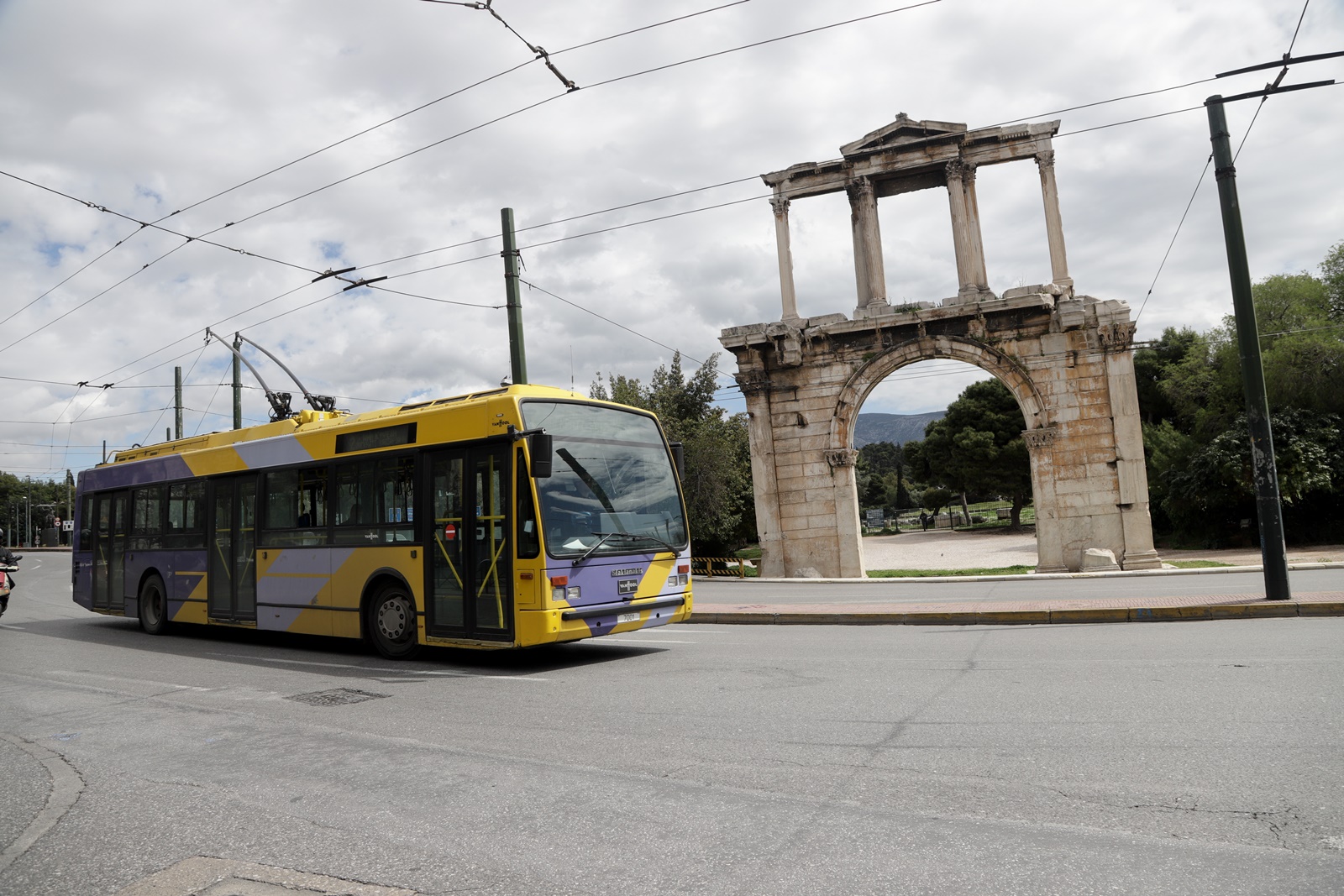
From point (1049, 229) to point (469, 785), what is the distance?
2370 centimetres

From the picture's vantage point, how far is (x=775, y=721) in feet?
20.5

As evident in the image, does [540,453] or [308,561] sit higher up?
[540,453]

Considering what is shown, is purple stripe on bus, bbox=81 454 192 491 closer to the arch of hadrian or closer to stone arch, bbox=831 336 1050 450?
the arch of hadrian

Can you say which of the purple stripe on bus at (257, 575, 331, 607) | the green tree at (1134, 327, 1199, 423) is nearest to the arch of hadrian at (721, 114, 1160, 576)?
the purple stripe on bus at (257, 575, 331, 607)

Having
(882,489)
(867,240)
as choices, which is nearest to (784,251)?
Result: (867,240)

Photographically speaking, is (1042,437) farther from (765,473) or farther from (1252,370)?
(1252,370)

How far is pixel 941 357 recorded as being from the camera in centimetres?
2473

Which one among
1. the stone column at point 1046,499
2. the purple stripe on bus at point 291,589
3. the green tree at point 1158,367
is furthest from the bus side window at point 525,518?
the green tree at point 1158,367

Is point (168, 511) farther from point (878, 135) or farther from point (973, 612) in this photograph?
point (878, 135)

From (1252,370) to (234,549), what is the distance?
1406 cm

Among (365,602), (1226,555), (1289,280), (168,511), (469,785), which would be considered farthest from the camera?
(1289,280)

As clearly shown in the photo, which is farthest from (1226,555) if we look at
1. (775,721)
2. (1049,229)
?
(775,721)

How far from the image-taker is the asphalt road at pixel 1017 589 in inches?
578

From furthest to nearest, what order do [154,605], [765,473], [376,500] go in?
1. [765,473]
2. [154,605]
3. [376,500]
